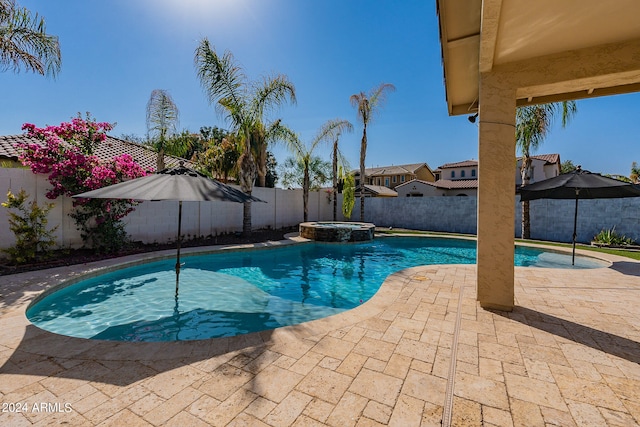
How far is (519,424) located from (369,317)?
229 centimetres

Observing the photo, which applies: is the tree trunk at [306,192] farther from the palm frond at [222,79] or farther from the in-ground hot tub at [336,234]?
the palm frond at [222,79]

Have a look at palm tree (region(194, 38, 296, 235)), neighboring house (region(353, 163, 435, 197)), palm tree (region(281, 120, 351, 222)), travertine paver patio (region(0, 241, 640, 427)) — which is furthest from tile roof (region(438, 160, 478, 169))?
travertine paver patio (region(0, 241, 640, 427))

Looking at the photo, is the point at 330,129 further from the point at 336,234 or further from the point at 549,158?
the point at 549,158

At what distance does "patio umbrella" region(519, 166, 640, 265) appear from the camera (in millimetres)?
7434

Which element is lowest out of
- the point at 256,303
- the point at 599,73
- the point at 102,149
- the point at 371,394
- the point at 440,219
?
the point at 256,303

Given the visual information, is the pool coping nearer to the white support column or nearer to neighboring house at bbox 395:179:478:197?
the white support column

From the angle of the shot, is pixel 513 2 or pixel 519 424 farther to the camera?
pixel 513 2

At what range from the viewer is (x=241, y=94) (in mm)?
12375

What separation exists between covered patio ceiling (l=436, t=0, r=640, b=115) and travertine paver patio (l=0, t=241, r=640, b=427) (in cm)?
374

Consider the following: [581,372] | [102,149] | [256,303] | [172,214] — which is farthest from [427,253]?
[102,149]

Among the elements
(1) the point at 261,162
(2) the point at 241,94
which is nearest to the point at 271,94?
(2) the point at 241,94

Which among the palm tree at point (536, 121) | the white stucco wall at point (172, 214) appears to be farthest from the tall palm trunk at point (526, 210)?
the white stucco wall at point (172, 214)

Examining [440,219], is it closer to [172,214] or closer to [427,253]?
[427,253]

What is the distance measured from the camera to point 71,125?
888 centimetres
